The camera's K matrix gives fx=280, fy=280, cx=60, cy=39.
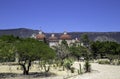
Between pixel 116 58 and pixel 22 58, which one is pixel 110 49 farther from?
pixel 22 58

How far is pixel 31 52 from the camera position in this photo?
3288 cm

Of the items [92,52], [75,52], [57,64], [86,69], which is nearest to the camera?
[86,69]

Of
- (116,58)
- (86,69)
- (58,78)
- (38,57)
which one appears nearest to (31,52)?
(38,57)

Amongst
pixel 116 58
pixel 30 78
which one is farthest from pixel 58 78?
pixel 116 58

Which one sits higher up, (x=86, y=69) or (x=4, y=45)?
(x=4, y=45)

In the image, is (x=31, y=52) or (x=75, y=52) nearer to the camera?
(x=31, y=52)

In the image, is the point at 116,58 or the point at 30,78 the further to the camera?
the point at 116,58

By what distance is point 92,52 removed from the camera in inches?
3428

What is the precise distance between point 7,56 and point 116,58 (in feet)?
143

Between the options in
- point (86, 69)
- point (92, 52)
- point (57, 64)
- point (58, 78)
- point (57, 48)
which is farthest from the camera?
point (92, 52)

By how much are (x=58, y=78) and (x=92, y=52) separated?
189ft

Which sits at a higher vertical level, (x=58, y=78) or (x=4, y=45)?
(x=4, y=45)

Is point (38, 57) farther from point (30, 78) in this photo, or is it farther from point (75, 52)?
point (75, 52)

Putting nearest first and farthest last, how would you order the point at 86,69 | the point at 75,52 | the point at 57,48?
the point at 86,69, the point at 57,48, the point at 75,52
